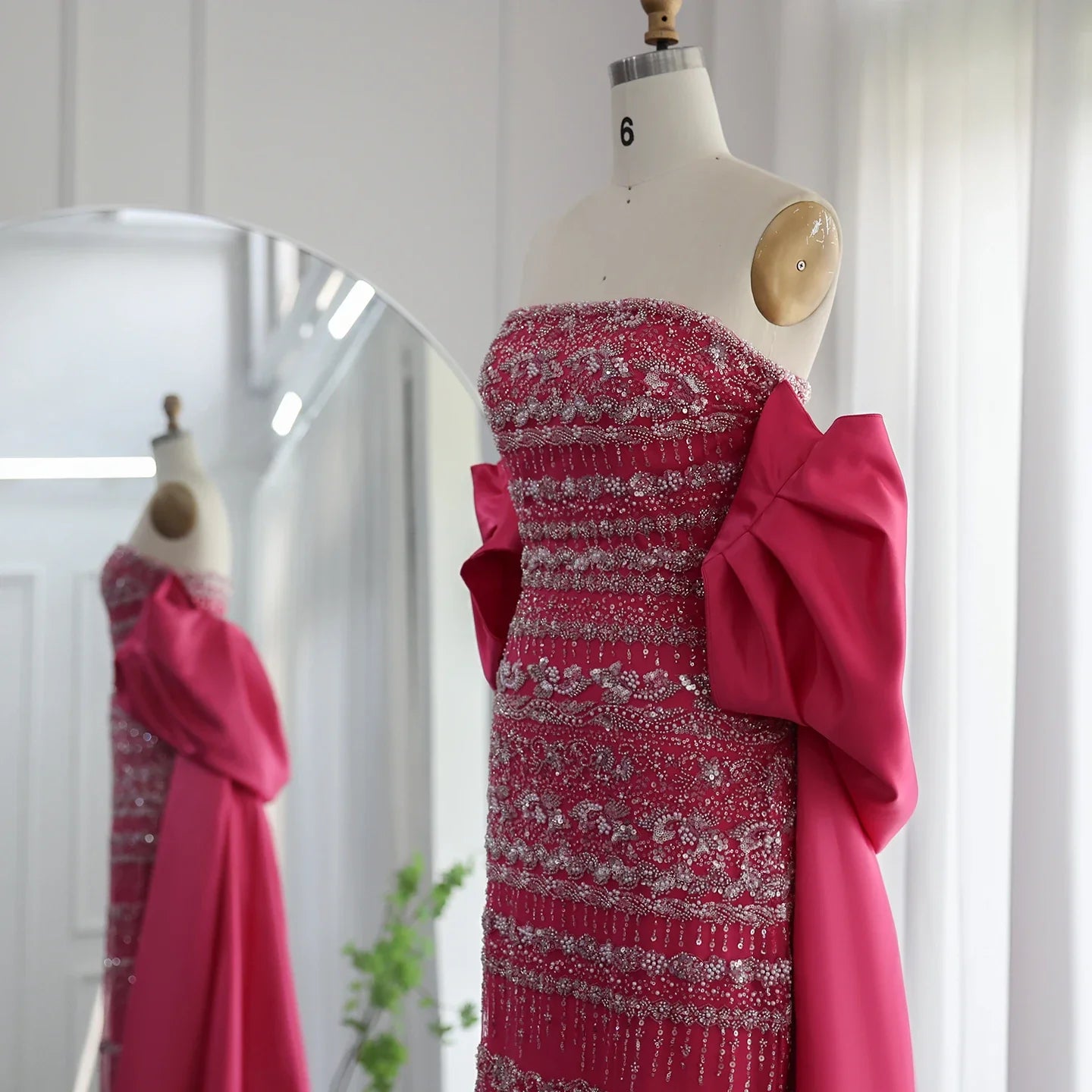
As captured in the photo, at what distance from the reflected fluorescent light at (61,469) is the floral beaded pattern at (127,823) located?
137 millimetres

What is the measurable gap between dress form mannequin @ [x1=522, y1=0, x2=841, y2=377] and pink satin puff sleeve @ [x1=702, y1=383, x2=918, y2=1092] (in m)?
0.11

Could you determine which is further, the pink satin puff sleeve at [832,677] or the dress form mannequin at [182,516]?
the dress form mannequin at [182,516]

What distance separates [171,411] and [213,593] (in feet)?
0.87

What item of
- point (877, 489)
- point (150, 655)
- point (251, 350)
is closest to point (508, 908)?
point (877, 489)

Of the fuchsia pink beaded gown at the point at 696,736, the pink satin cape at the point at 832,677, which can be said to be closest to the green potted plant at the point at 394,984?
the fuchsia pink beaded gown at the point at 696,736

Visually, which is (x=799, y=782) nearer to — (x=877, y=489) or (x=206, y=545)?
(x=877, y=489)

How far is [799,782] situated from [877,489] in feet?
0.88

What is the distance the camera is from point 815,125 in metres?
1.81

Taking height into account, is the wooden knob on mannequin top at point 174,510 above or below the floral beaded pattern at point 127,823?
above

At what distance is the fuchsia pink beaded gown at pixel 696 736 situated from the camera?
3.45ft

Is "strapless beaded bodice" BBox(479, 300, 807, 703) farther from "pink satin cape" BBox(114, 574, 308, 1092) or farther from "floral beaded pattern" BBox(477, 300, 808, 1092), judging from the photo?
"pink satin cape" BBox(114, 574, 308, 1092)

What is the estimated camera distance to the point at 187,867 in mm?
1707

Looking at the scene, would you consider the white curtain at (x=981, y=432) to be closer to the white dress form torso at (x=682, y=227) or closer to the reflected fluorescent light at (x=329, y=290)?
the white dress form torso at (x=682, y=227)

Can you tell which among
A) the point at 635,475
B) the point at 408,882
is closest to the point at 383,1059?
the point at 408,882
